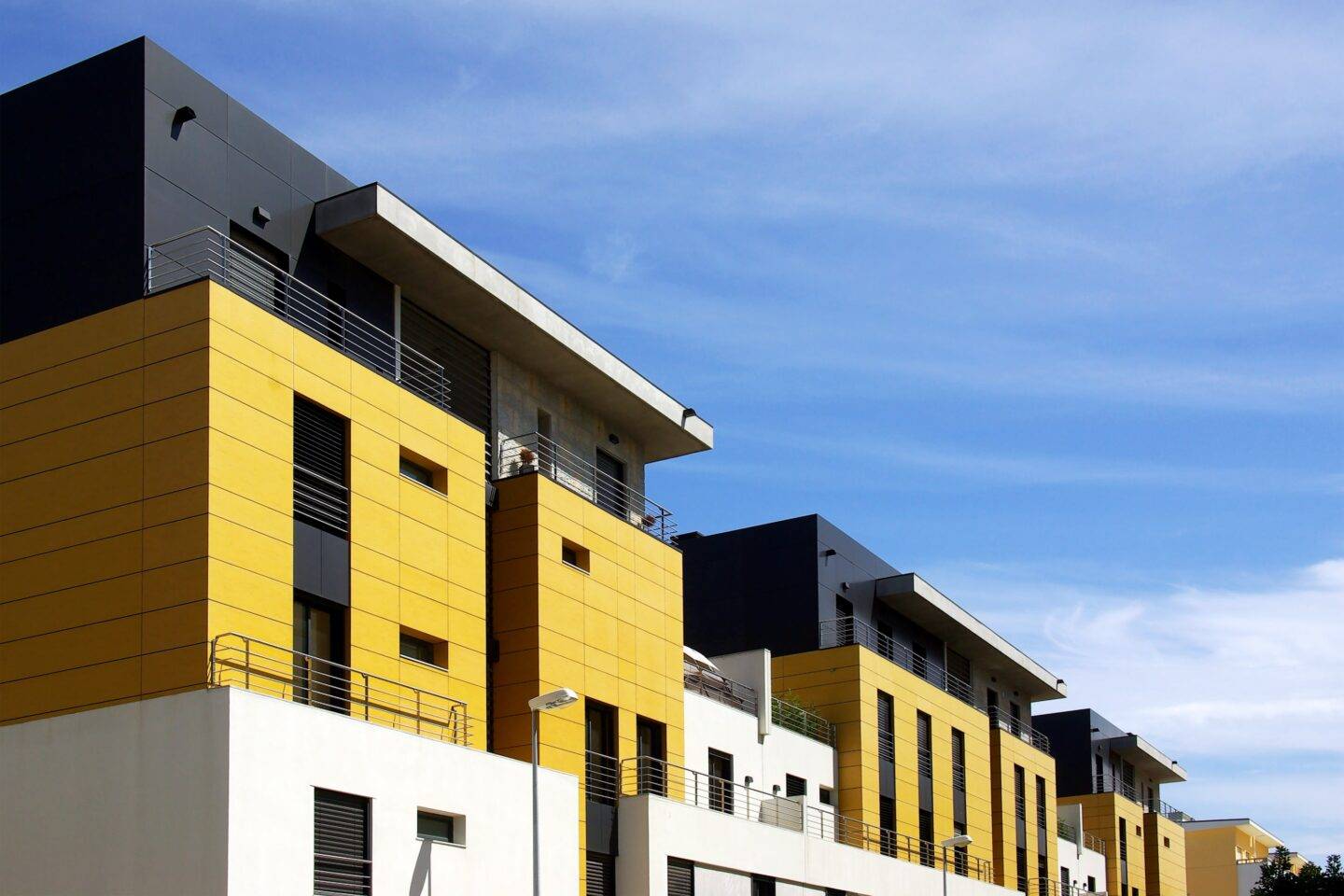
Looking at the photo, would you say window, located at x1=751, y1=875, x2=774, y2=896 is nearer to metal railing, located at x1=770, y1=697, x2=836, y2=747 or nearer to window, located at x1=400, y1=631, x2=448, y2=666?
metal railing, located at x1=770, y1=697, x2=836, y2=747

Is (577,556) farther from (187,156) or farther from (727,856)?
(187,156)

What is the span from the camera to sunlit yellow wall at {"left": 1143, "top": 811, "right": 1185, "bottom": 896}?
2990 inches

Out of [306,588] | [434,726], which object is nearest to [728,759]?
[434,726]

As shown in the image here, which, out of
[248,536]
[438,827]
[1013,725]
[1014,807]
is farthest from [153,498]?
[1013,725]

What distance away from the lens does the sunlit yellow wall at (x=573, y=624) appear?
30.1m

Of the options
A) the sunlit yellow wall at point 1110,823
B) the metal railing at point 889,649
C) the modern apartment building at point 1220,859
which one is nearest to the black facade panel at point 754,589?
the metal railing at point 889,649

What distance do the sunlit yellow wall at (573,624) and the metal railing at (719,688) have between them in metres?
3.66

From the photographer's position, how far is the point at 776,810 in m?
38.7

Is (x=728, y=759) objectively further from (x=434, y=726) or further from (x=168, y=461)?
(x=168, y=461)

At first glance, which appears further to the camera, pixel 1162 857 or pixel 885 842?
pixel 1162 857

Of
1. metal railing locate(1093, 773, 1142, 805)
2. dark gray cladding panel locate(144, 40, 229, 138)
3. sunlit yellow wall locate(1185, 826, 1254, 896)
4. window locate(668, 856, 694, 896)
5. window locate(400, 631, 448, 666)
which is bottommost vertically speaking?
sunlit yellow wall locate(1185, 826, 1254, 896)

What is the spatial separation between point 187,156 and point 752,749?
20638 mm

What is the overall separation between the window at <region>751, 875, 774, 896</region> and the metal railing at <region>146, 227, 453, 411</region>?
11697 mm

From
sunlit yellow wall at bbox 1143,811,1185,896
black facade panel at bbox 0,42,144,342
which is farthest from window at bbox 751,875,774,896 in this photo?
sunlit yellow wall at bbox 1143,811,1185,896
